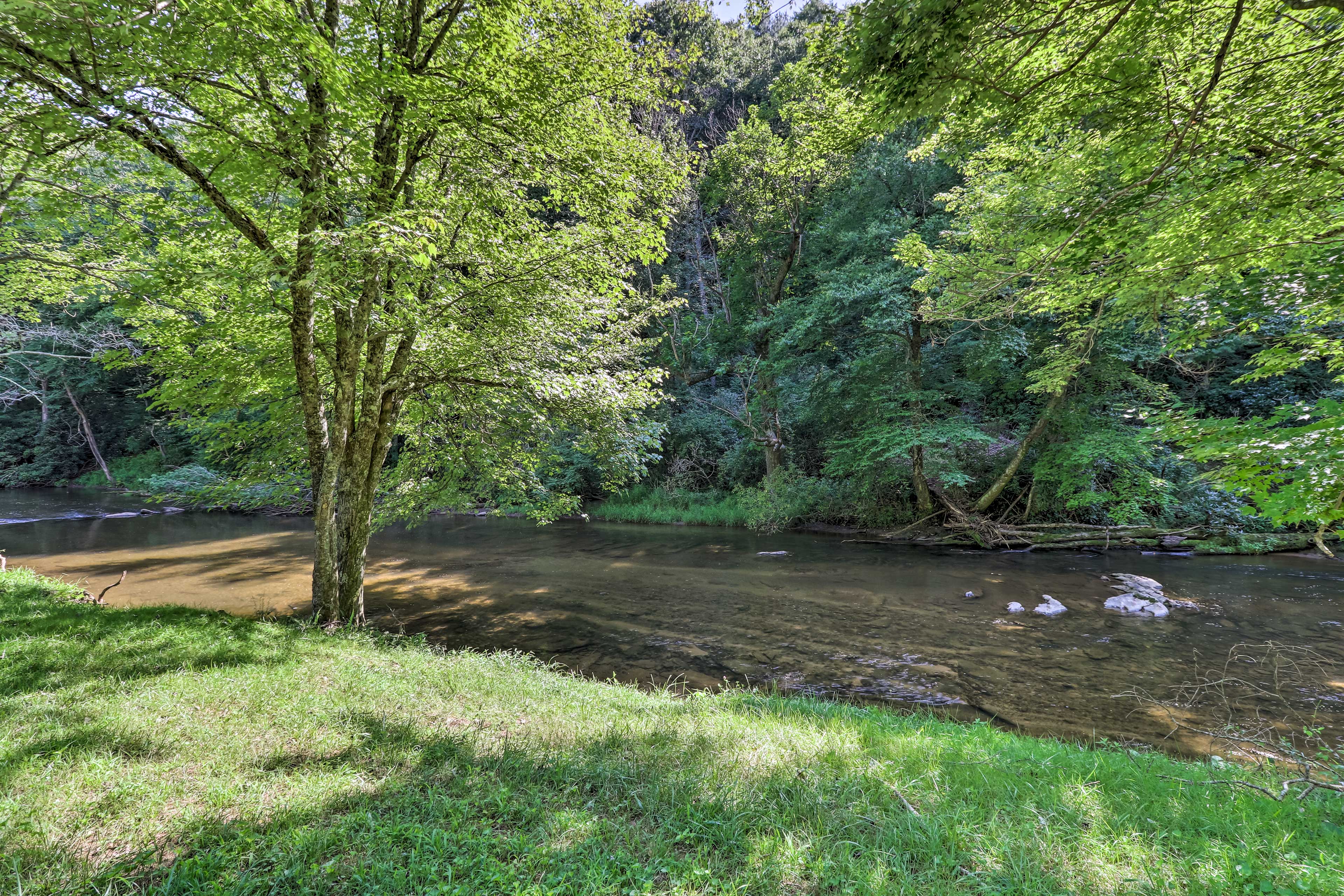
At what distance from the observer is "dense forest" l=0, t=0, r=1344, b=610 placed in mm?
3949

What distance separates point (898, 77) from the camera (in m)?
3.36

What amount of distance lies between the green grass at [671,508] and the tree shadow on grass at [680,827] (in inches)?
647

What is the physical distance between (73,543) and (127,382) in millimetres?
26034

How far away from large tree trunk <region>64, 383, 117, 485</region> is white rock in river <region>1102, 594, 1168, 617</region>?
45515mm

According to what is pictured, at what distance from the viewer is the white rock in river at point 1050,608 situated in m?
9.09

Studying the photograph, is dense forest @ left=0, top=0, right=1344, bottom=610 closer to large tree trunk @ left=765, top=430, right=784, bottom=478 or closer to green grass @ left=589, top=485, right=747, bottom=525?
large tree trunk @ left=765, top=430, right=784, bottom=478

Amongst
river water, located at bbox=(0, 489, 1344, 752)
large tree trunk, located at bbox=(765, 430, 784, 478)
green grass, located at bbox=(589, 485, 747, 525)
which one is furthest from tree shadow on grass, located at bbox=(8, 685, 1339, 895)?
green grass, located at bbox=(589, 485, 747, 525)

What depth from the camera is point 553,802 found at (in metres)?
3.07

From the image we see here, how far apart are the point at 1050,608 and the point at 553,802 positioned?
30.8 feet

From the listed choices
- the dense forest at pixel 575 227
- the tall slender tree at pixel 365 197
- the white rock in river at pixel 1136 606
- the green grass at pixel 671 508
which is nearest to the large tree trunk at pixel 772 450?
the green grass at pixel 671 508

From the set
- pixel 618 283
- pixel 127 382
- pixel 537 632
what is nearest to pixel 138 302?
pixel 618 283

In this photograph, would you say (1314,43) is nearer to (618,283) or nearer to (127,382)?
(618,283)

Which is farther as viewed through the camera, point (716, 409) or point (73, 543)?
point (716, 409)

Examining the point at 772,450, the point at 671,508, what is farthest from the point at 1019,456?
the point at 671,508
